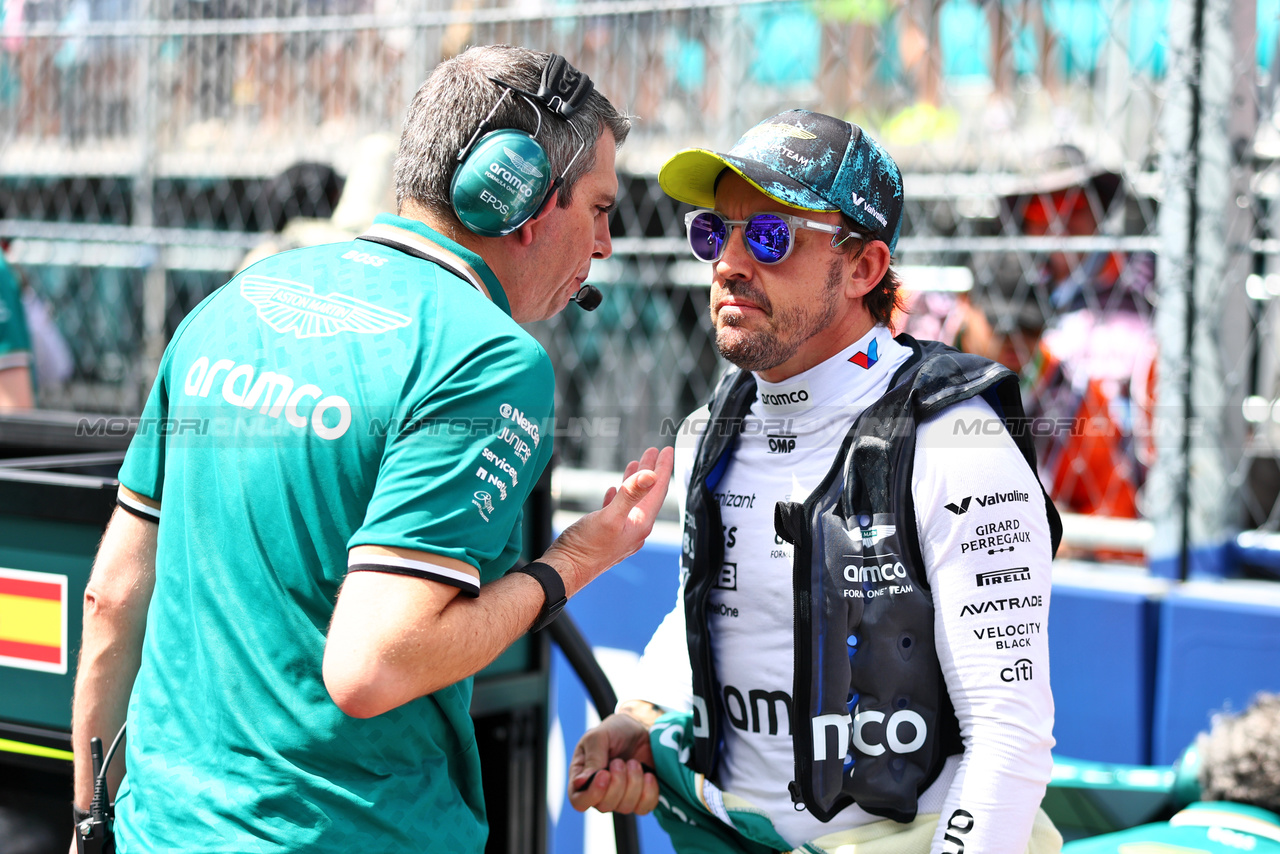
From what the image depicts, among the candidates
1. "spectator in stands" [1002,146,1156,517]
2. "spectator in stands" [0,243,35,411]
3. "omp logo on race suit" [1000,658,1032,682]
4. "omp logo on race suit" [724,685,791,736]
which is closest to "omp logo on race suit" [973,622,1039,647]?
"omp logo on race suit" [1000,658,1032,682]

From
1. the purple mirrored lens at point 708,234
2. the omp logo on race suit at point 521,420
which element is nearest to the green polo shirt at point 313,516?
the omp logo on race suit at point 521,420

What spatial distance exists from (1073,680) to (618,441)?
2138 mm

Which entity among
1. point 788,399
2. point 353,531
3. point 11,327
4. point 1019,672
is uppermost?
point 11,327

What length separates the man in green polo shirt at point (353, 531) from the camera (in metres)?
1.40

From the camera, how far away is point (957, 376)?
1752 millimetres

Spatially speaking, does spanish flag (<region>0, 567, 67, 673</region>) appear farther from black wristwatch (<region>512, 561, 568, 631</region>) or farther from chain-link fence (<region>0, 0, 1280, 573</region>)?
chain-link fence (<region>0, 0, 1280, 573</region>)

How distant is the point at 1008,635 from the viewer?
5.45ft

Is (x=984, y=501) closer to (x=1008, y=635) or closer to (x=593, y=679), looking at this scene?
(x=1008, y=635)

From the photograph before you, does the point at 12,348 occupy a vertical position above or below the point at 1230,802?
above

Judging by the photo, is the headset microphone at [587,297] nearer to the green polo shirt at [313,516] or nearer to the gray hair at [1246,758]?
the green polo shirt at [313,516]

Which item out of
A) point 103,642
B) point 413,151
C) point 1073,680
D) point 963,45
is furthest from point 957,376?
point 963,45

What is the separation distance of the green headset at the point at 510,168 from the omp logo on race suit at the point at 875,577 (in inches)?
27.8

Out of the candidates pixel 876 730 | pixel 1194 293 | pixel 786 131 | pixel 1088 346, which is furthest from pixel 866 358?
pixel 1088 346

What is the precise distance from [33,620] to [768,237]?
5.39 feet
